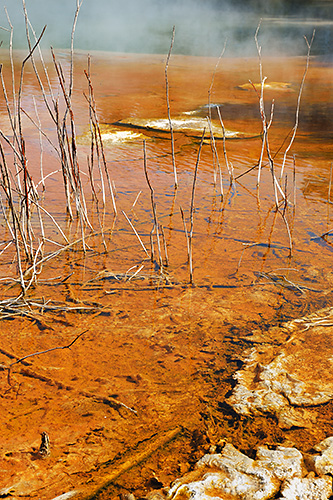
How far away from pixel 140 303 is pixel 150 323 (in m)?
0.14

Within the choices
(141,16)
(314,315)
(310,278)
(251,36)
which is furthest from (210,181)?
(141,16)

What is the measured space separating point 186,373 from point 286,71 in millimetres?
8020

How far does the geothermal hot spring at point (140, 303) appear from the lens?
121cm

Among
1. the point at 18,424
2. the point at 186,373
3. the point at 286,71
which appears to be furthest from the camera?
the point at 286,71

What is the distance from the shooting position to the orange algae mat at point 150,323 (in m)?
1.19

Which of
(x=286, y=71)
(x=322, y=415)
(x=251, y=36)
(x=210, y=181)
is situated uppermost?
(x=251, y=36)

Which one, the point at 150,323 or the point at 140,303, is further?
the point at 140,303

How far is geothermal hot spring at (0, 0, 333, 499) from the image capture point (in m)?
1.21

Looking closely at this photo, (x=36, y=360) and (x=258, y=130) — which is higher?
(x=258, y=130)

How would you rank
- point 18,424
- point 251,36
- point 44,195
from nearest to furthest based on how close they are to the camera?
point 18,424, point 44,195, point 251,36

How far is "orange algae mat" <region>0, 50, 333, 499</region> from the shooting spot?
119cm

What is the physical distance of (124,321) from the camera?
5.59 ft

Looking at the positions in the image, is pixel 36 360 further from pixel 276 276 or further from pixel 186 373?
pixel 276 276

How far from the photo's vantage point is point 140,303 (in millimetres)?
1812
